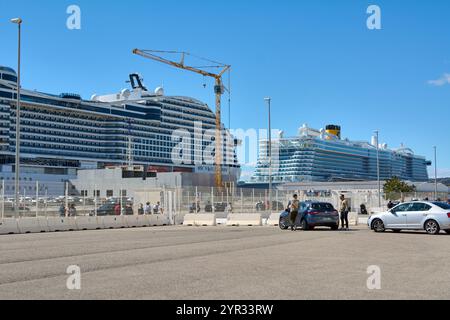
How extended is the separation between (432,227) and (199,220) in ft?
50.7

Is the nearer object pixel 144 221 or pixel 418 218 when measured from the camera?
pixel 418 218

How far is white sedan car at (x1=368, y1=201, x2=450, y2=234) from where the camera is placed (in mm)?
21469

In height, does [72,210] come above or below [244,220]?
above

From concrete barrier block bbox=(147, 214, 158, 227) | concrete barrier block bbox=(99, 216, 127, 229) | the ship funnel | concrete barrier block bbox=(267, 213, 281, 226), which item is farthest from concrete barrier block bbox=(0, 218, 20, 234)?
the ship funnel

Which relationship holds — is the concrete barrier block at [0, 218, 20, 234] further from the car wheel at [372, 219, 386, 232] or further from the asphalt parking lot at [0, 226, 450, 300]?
the car wheel at [372, 219, 386, 232]

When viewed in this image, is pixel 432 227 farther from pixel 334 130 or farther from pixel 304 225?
pixel 334 130

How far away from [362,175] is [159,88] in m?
55.8

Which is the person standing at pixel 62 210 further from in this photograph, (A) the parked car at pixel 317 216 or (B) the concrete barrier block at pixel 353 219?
(B) the concrete barrier block at pixel 353 219

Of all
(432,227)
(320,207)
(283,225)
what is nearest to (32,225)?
(283,225)

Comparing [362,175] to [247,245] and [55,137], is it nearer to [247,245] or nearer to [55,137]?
[55,137]

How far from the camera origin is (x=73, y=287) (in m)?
8.89

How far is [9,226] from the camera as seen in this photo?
27234 millimetres

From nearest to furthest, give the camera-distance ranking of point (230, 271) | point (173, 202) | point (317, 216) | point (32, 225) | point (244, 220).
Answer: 1. point (230, 271)
2. point (317, 216)
3. point (32, 225)
4. point (244, 220)
5. point (173, 202)
